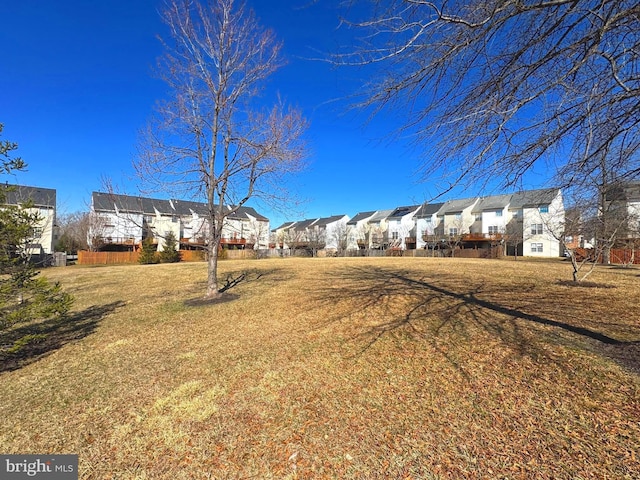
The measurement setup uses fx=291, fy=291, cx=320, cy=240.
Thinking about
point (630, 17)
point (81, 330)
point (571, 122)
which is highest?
point (630, 17)

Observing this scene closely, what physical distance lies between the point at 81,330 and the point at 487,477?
802 cm

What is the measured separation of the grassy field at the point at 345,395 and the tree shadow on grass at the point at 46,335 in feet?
0.25

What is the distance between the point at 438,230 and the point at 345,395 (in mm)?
51553

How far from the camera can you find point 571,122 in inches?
123

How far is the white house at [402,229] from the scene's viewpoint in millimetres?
53438

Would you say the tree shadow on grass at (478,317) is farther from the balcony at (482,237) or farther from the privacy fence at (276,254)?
the balcony at (482,237)

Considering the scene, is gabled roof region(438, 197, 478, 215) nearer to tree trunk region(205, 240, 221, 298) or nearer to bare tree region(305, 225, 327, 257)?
bare tree region(305, 225, 327, 257)

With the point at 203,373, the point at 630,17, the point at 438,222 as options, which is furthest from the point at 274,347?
the point at 438,222

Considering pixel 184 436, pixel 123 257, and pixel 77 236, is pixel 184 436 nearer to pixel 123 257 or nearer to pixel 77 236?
pixel 123 257

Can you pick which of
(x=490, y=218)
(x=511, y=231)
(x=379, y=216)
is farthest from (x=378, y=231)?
(x=511, y=231)

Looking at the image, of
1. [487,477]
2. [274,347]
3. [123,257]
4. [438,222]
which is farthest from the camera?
[438,222]

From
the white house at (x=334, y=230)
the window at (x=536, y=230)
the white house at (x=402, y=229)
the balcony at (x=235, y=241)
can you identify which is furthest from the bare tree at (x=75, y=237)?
the window at (x=536, y=230)

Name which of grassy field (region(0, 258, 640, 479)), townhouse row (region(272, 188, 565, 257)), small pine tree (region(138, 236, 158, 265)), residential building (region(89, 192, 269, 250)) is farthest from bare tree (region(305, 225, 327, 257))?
grassy field (region(0, 258, 640, 479))

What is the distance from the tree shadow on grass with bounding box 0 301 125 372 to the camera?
4.89 meters
